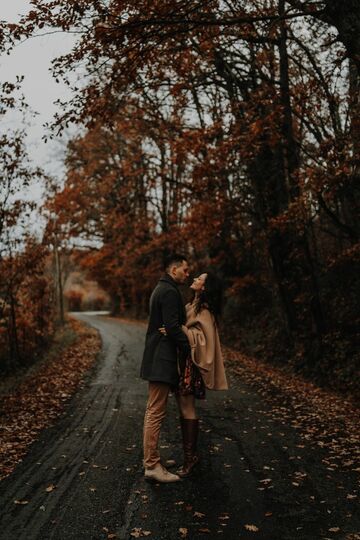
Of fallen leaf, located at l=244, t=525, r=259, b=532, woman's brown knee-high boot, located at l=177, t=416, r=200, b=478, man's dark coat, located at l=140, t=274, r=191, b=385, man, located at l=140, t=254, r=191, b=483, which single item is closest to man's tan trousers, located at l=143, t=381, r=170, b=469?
man, located at l=140, t=254, r=191, b=483

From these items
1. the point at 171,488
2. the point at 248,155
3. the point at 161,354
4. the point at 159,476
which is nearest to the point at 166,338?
the point at 161,354

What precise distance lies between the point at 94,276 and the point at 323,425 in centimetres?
3816

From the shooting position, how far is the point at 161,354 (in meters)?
5.91

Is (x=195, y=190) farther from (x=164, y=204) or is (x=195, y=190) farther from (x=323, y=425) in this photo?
(x=164, y=204)

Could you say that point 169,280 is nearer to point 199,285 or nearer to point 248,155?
point 199,285

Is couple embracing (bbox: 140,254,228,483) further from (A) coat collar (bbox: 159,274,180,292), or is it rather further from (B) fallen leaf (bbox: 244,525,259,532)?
(B) fallen leaf (bbox: 244,525,259,532)

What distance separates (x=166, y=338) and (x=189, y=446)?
124 centimetres

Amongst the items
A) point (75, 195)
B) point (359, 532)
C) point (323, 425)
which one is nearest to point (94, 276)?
point (75, 195)

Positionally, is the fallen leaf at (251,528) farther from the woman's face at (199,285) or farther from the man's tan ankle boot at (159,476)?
the woman's face at (199,285)

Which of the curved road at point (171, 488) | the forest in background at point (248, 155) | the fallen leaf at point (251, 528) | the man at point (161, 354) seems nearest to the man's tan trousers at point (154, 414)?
the man at point (161, 354)

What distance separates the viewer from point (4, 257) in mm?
13156

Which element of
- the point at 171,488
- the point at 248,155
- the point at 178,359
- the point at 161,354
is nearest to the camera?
the point at 171,488

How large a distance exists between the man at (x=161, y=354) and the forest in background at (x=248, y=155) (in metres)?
4.05

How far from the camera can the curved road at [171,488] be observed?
14.7 ft
